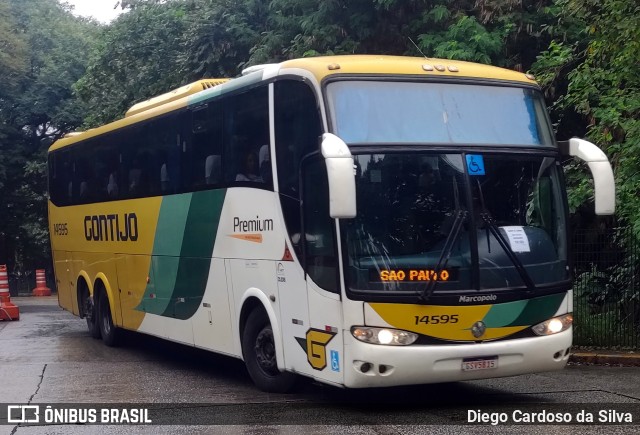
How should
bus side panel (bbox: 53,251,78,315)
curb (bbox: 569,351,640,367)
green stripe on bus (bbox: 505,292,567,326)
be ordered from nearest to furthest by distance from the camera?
green stripe on bus (bbox: 505,292,567,326) < curb (bbox: 569,351,640,367) < bus side panel (bbox: 53,251,78,315)

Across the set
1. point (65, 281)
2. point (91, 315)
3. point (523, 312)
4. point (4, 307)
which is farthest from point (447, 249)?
point (4, 307)

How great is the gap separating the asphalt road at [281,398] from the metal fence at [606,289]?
126 cm

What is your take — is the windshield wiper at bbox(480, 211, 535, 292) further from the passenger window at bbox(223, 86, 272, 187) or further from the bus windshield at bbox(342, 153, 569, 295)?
the passenger window at bbox(223, 86, 272, 187)

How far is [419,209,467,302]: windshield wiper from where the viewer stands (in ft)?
29.3

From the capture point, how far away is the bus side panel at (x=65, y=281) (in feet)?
61.4

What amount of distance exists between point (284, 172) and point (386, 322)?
7.07 feet

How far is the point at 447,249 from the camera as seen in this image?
909 cm

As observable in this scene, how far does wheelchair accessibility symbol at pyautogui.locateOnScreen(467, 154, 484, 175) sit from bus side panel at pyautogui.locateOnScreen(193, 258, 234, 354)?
12.1ft

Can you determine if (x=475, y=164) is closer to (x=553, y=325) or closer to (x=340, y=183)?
(x=340, y=183)

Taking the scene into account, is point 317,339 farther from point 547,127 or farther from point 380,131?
point 547,127

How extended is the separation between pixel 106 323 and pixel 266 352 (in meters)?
6.71

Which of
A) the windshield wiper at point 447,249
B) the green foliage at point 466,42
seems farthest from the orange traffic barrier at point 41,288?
the windshield wiper at point 447,249

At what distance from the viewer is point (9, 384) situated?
11992 mm

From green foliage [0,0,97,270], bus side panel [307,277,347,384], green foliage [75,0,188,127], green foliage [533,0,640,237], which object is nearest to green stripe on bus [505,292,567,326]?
bus side panel [307,277,347,384]
